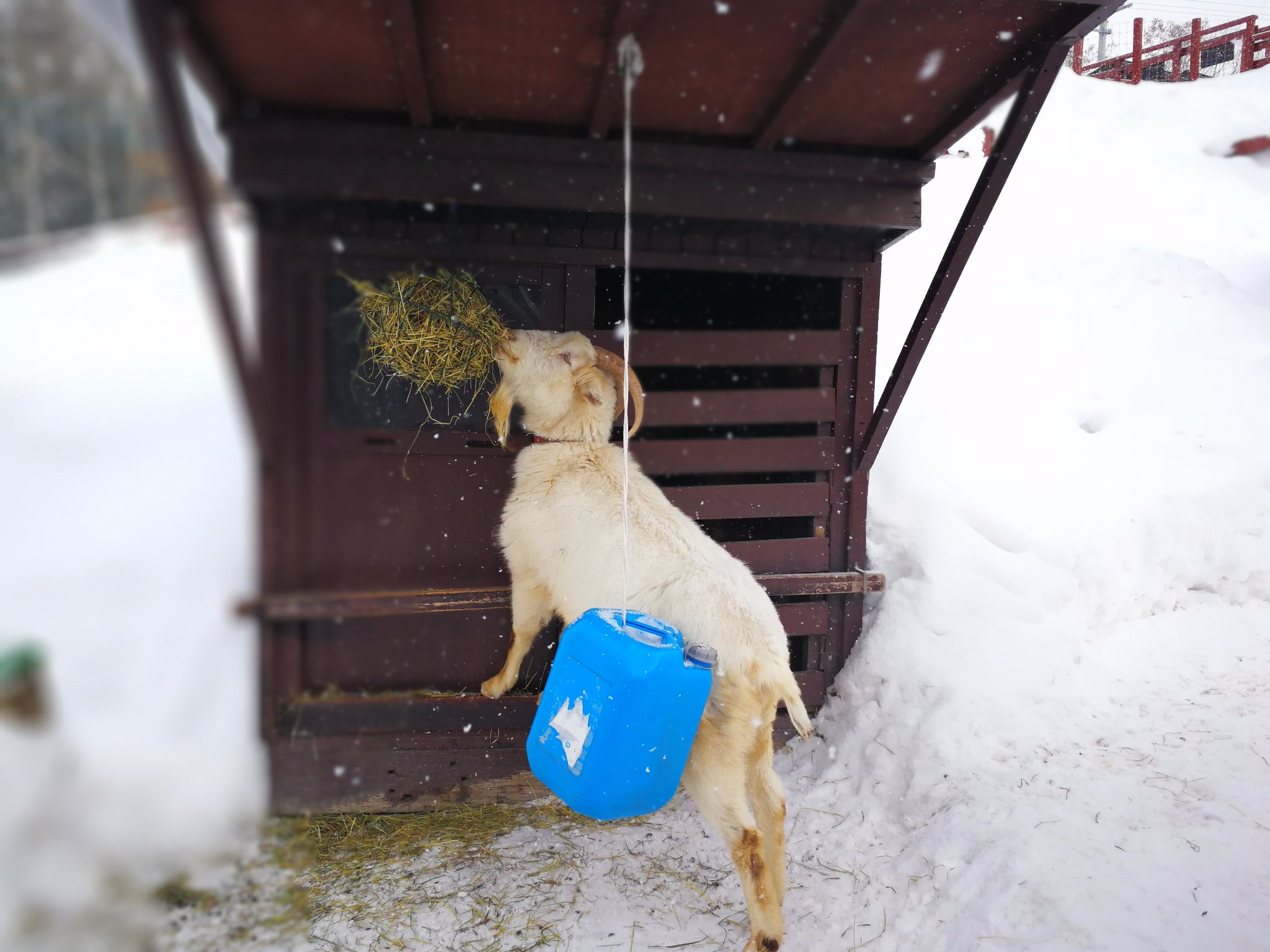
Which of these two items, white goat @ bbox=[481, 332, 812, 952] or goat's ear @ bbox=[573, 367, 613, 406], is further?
goat's ear @ bbox=[573, 367, 613, 406]

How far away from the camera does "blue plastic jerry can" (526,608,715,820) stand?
234 cm

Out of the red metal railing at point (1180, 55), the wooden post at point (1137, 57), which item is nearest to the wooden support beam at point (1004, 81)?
the red metal railing at point (1180, 55)

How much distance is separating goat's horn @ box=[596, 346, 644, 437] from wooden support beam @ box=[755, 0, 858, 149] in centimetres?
128

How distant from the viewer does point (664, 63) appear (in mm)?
2713

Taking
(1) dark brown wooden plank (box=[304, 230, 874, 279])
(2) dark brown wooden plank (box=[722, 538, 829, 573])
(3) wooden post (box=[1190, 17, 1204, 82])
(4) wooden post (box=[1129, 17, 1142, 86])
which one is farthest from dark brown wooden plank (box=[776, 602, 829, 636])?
(4) wooden post (box=[1129, 17, 1142, 86])

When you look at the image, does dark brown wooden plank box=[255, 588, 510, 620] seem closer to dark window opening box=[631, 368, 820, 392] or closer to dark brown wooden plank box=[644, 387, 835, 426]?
dark brown wooden plank box=[644, 387, 835, 426]

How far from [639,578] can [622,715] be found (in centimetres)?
69

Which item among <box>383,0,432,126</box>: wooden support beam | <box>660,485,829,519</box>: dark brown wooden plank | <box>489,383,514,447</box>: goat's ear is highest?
<box>383,0,432,126</box>: wooden support beam

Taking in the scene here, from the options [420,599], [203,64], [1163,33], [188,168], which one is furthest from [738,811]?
[1163,33]

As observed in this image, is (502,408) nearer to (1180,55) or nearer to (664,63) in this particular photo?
(664,63)

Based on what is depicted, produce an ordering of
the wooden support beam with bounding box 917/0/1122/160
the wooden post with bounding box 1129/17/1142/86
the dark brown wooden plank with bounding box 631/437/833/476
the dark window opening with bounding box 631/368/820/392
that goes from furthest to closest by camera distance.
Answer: the wooden post with bounding box 1129/17/1142/86 → the dark window opening with bounding box 631/368/820/392 → the dark brown wooden plank with bounding box 631/437/833/476 → the wooden support beam with bounding box 917/0/1122/160

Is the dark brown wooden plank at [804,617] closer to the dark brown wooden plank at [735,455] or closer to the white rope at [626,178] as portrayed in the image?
the dark brown wooden plank at [735,455]

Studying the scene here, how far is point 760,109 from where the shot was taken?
120 inches

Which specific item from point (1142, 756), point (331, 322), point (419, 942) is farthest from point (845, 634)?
point (331, 322)
